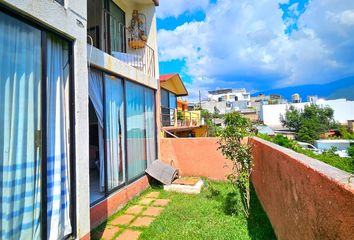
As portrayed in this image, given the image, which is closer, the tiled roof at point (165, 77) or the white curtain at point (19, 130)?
the white curtain at point (19, 130)

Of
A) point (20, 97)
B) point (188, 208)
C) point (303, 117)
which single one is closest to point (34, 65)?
point (20, 97)

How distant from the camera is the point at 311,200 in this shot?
2.16 metres

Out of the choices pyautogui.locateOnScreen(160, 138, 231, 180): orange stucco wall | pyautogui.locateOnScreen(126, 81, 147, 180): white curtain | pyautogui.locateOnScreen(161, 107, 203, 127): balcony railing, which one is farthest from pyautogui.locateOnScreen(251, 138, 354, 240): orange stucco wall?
pyautogui.locateOnScreen(161, 107, 203, 127): balcony railing

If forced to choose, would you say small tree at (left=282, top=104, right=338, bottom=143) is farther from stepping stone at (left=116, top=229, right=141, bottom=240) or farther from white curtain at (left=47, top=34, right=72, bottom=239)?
white curtain at (left=47, top=34, right=72, bottom=239)

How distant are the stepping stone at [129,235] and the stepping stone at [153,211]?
87cm

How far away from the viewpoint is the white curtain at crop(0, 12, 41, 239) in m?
2.51

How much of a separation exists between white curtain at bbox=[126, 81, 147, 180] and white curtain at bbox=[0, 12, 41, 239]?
3692 mm

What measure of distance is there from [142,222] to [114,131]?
2.18 metres

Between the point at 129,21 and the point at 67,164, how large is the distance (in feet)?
22.5

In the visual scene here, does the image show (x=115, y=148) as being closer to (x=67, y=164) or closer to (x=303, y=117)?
(x=67, y=164)

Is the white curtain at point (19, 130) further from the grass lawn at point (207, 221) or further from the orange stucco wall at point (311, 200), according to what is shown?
the orange stucco wall at point (311, 200)

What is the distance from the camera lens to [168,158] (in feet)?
29.5

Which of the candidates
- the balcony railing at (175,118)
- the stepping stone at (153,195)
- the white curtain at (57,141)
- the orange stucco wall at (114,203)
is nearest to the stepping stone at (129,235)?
the orange stucco wall at (114,203)

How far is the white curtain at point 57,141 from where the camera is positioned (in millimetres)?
3039
